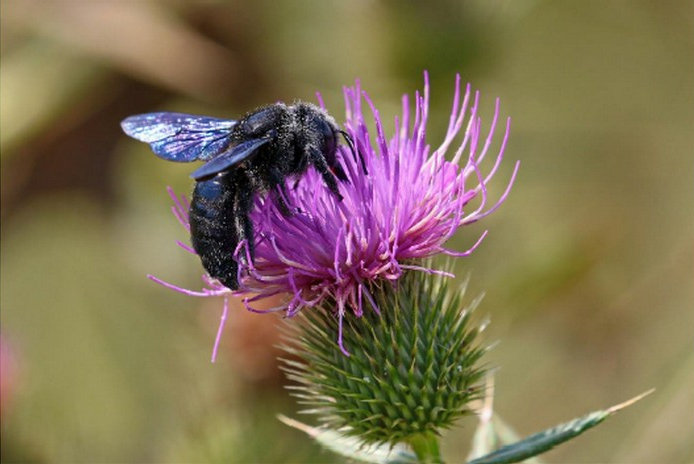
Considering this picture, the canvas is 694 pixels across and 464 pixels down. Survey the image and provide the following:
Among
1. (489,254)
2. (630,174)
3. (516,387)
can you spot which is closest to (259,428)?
(489,254)

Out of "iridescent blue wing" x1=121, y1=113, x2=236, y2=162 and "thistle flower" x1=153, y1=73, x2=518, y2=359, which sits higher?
"iridescent blue wing" x1=121, y1=113, x2=236, y2=162

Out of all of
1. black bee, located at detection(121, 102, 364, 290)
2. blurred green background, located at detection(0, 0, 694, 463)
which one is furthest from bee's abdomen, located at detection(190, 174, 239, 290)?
blurred green background, located at detection(0, 0, 694, 463)

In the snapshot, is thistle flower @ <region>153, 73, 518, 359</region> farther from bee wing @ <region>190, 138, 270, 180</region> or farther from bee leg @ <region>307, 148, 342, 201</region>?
bee wing @ <region>190, 138, 270, 180</region>

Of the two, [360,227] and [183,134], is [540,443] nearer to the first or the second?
[360,227]

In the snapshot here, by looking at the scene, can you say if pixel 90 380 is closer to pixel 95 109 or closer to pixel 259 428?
pixel 95 109

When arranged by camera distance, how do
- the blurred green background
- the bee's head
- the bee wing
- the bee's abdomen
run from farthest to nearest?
the blurred green background < the bee's head < the bee's abdomen < the bee wing

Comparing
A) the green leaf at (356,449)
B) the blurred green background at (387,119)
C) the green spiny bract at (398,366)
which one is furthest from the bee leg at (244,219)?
the blurred green background at (387,119)
